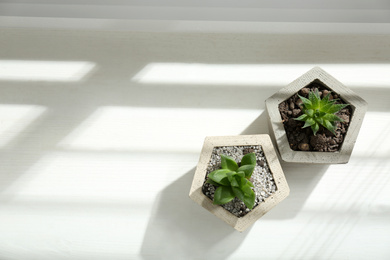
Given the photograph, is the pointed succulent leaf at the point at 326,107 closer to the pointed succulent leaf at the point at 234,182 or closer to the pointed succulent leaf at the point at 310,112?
the pointed succulent leaf at the point at 310,112

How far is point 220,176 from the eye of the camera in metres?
1.04

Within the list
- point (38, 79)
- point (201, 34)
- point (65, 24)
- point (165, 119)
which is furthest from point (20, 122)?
point (201, 34)

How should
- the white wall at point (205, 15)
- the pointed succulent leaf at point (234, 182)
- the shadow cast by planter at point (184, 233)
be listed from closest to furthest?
1. the pointed succulent leaf at point (234, 182)
2. the shadow cast by planter at point (184, 233)
3. the white wall at point (205, 15)

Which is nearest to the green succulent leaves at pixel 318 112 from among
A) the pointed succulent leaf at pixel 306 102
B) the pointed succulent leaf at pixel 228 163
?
the pointed succulent leaf at pixel 306 102

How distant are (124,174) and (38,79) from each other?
1.64ft

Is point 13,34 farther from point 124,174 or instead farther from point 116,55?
point 124,174

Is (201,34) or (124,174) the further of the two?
(201,34)

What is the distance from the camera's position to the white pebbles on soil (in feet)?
3.61

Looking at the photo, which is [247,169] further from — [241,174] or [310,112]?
[310,112]

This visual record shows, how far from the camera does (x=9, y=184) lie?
124cm

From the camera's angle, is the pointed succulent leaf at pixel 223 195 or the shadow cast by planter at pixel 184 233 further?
the shadow cast by planter at pixel 184 233

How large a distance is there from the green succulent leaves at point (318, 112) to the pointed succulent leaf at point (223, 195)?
304mm

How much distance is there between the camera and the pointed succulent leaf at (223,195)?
104cm

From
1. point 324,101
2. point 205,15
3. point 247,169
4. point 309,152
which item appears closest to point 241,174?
point 247,169
